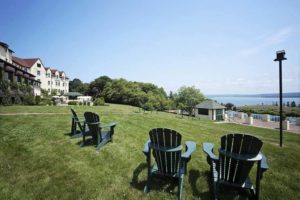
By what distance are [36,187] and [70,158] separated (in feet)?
4.45

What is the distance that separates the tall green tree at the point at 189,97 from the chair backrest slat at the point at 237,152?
46211 mm

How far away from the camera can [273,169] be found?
14.8 ft

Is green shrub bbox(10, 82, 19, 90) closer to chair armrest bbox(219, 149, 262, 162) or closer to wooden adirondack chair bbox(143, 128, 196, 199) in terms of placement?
wooden adirondack chair bbox(143, 128, 196, 199)

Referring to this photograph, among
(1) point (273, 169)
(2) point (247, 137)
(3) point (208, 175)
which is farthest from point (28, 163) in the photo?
(1) point (273, 169)

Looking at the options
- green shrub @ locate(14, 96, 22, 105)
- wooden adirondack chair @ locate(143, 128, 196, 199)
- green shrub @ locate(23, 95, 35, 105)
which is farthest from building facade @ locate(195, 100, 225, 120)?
wooden adirondack chair @ locate(143, 128, 196, 199)

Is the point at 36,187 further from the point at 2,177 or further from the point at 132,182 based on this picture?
the point at 132,182

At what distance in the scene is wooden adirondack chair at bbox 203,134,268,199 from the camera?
289 cm

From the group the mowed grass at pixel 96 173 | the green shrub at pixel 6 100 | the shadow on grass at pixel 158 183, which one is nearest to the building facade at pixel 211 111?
the mowed grass at pixel 96 173

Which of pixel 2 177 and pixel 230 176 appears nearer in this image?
pixel 230 176

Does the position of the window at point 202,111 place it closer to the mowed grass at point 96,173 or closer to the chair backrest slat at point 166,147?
the mowed grass at point 96,173

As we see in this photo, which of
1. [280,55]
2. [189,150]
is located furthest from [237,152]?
[280,55]

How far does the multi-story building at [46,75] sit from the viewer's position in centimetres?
3987

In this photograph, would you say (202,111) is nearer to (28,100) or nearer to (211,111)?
(211,111)

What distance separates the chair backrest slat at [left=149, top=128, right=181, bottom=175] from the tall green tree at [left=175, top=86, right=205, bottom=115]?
46.2 meters
